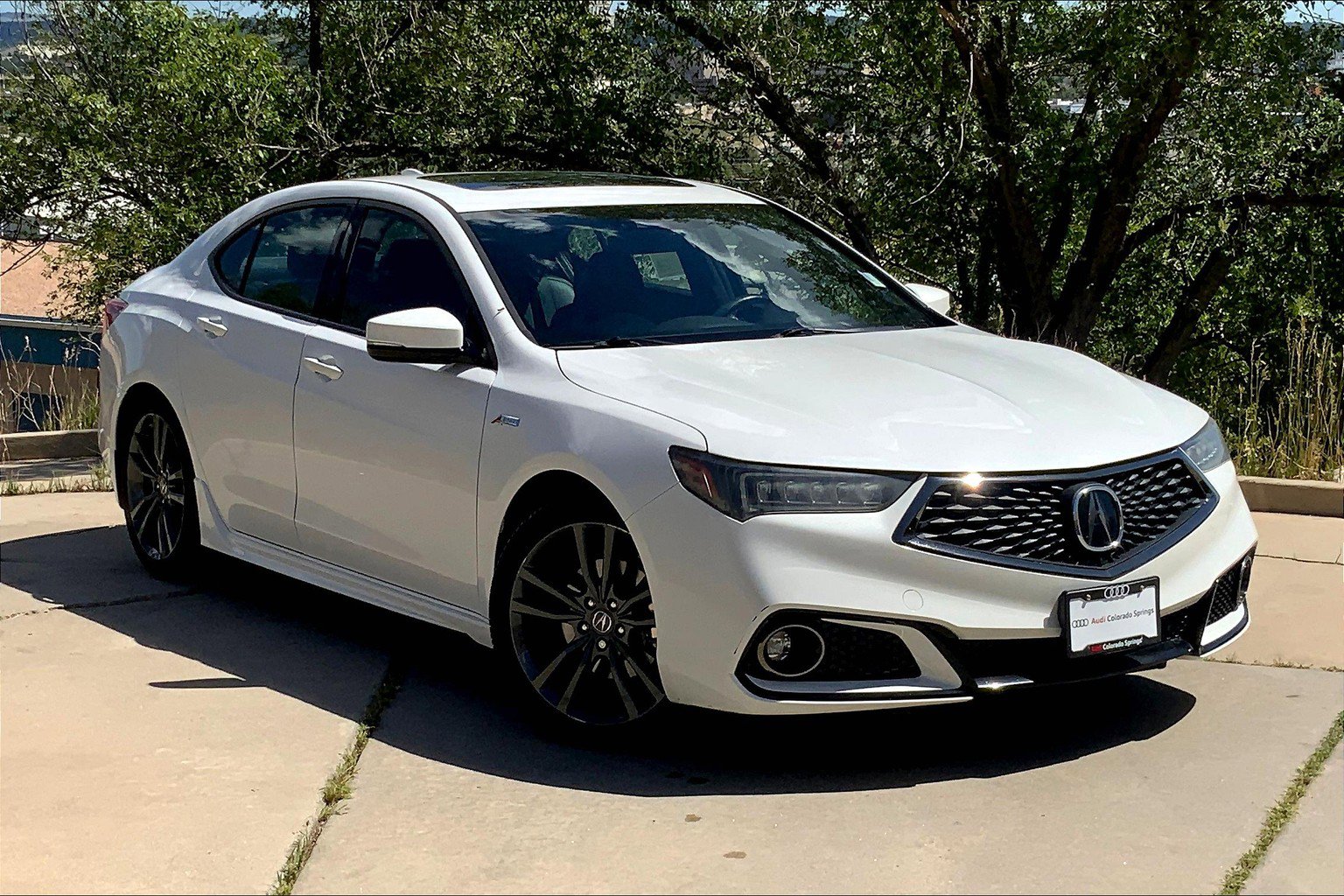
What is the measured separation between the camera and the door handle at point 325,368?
621 cm

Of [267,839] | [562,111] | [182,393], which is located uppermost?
[562,111]

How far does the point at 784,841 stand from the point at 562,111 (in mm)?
8780

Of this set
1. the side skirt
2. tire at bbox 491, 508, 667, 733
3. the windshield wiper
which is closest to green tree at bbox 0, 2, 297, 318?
the side skirt

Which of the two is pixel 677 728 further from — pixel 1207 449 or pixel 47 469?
pixel 47 469

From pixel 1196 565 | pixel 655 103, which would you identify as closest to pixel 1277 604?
pixel 1196 565

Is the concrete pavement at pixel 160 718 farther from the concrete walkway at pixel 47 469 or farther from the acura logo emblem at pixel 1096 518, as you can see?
the concrete walkway at pixel 47 469

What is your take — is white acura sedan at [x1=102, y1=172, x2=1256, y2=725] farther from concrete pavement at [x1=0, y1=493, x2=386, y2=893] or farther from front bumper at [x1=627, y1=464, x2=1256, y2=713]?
concrete pavement at [x1=0, y1=493, x2=386, y2=893]

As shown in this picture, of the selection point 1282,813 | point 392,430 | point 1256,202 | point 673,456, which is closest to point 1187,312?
point 1256,202

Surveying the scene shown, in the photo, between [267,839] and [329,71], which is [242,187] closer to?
[329,71]

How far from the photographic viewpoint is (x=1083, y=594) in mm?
4789

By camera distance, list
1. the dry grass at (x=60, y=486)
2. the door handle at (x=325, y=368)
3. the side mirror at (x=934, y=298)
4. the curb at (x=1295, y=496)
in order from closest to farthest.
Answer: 1. the door handle at (x=325, y=368)
2. the side mirror at (x=934, y=298)
3. the curb at (x=1295, y=496)
4. the dry grass at (x=60, y=486)

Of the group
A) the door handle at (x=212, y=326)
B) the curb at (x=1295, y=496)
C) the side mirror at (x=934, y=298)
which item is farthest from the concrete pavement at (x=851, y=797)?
the curb at (x=1295, y=496)

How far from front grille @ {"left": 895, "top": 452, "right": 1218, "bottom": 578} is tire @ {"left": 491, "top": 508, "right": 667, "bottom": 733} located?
838 millimetres

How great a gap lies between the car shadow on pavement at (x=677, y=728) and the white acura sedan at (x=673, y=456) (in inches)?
8.5
